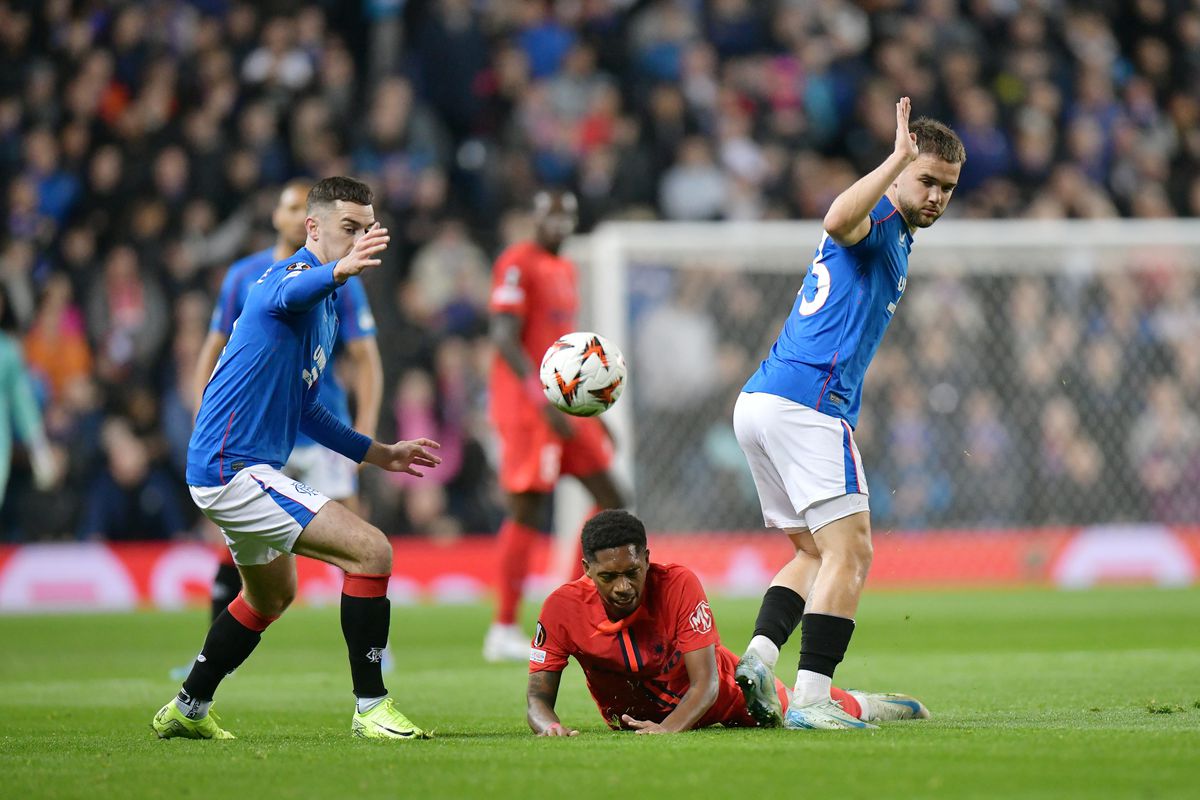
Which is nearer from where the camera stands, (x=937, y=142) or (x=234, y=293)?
(x=937, y=142)

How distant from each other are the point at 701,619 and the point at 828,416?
968 millimetres

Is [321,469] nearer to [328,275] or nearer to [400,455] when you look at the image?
[400,455]

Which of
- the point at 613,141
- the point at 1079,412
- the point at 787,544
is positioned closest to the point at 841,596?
the point at 787,544

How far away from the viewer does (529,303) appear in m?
10.7

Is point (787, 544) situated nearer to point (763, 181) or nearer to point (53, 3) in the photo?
point (763, 181)

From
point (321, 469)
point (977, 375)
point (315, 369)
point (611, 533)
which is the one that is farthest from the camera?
point (977, 375)

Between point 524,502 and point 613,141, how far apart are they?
801 centimetres

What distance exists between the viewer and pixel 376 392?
9.45 metres

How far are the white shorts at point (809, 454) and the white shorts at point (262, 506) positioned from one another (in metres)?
1.66

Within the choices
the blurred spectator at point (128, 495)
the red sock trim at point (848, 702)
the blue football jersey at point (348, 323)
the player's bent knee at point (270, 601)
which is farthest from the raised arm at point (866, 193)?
the blurred spectator at point (128, 495)

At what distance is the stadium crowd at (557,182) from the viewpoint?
15859 mm

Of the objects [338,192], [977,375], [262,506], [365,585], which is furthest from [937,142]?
[977,375]

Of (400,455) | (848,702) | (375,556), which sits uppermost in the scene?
(400,455)

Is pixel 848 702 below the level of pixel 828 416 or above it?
below
